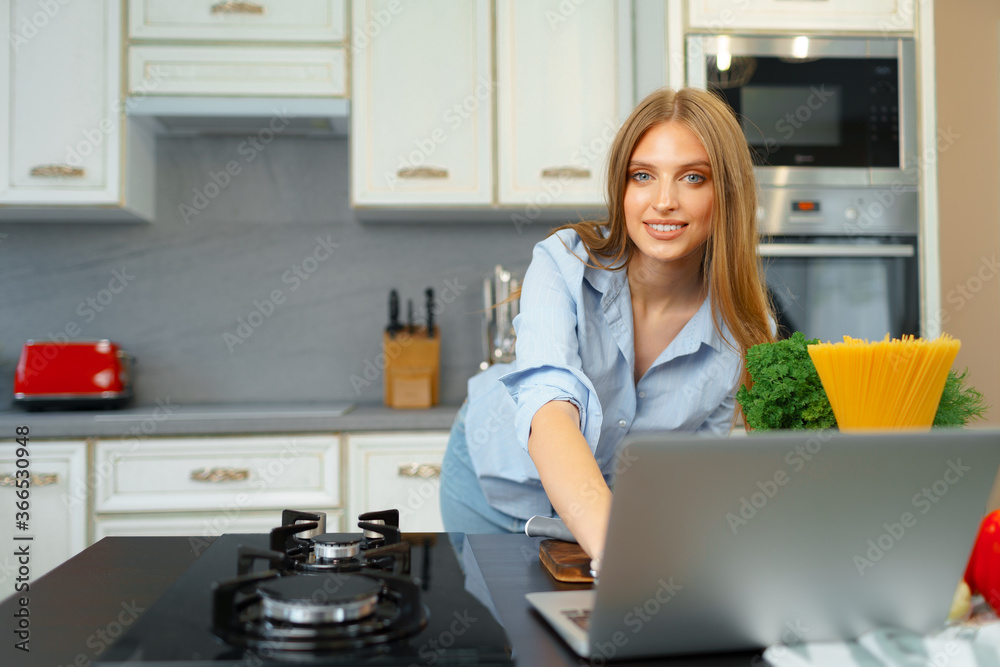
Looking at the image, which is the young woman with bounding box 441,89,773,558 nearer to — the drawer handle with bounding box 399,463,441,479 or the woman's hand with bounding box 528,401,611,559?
the woman's hand with bounding box 528,401,611,559

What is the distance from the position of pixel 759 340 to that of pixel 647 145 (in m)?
0.33

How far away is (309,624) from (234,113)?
6.83 ft

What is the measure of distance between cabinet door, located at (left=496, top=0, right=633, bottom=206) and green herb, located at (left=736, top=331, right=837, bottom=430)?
1.65 meters

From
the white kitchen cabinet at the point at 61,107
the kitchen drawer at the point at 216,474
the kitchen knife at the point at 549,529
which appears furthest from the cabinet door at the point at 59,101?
the kitchen knife at the point at 549,529

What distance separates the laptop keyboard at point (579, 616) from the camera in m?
0.56

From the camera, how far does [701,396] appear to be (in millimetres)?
1143

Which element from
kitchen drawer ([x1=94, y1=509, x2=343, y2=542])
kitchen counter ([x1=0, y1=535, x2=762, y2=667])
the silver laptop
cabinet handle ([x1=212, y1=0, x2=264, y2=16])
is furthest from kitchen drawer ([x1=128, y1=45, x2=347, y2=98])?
the silver laptop

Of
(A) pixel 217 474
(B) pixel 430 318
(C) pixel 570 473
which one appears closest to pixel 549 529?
(C) pixel 570 473

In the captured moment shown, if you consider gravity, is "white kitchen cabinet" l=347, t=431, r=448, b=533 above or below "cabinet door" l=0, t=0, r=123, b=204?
below

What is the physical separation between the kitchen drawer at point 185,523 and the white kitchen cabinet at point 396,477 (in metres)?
0.13

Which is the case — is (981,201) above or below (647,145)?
above

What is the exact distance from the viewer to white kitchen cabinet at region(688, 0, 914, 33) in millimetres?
2096

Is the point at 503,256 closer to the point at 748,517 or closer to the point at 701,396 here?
the point at 701,396

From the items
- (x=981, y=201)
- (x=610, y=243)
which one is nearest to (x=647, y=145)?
(x=610, y=243)
